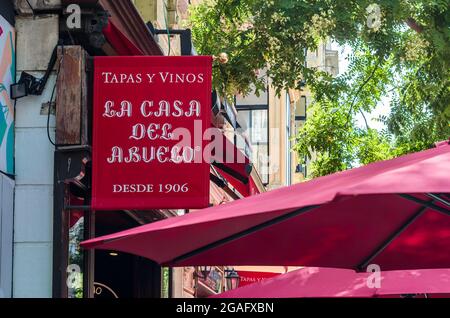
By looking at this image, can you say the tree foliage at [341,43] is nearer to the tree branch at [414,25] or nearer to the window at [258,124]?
the tree branch at [414,25]

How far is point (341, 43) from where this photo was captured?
44.9 feet

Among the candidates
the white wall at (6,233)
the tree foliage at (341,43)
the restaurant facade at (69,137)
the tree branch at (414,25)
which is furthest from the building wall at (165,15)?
the white wall at (6,233)

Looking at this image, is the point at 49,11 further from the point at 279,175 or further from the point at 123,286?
the point at 279,175

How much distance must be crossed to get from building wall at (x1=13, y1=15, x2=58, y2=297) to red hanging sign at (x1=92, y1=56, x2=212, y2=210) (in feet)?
1.53

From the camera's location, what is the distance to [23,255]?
364 inches

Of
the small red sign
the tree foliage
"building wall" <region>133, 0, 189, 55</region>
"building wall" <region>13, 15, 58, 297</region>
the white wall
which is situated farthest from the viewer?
the small red sign

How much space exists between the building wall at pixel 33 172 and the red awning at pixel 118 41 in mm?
638

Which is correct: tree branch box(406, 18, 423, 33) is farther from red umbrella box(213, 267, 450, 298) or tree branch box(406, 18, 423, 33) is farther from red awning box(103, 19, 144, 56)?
red umbrella box(213, 267, 450, 298)

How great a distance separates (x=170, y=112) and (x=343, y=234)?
12.6ft

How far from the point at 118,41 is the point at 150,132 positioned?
1519 millimetres

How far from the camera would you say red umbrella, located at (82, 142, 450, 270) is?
4512mm

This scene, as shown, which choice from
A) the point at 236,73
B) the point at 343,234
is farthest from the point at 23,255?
the point at 236,73

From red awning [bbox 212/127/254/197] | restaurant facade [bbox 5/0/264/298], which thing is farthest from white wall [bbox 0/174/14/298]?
red awning [bbox 212/127/254/197]

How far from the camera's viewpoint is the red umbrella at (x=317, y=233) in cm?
451
